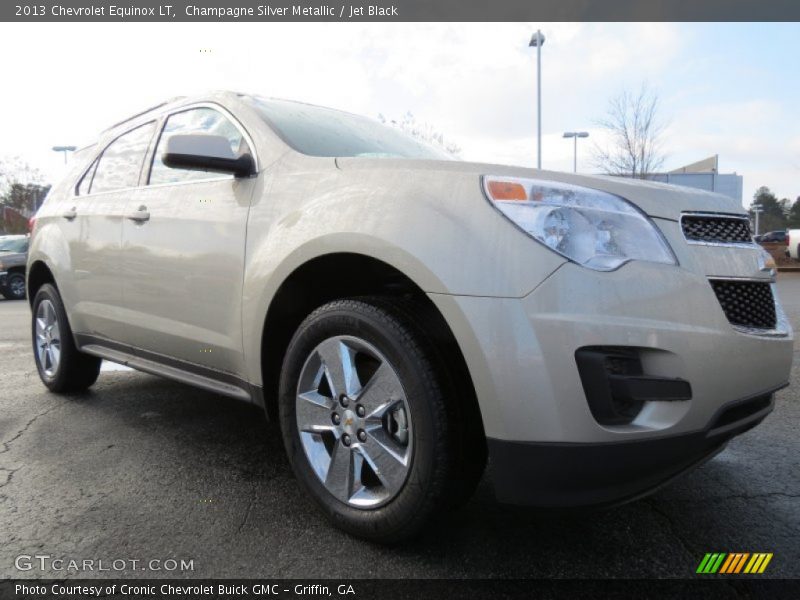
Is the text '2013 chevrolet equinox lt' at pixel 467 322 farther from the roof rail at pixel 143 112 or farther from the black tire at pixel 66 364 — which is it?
the black tire at pixel 66 364

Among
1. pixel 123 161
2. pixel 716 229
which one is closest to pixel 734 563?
pixel 716 229

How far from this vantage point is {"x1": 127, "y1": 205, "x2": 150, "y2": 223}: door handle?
123 inches

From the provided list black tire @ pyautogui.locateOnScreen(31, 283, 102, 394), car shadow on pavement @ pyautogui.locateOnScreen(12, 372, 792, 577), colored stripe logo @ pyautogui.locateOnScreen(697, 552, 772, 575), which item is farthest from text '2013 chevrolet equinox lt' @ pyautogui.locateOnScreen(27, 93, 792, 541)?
black tire @ pyautogui.locateOnScreen(31, 283, 102, 394)

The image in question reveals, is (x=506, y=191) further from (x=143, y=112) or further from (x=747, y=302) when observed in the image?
(x=143, y=112)

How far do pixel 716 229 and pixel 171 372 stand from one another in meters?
2.48

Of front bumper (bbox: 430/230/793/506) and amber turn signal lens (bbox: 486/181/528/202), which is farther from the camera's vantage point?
amber turn signal lens (bbox: 486/181/528/202)

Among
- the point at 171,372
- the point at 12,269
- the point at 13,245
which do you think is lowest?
the point at 12,269

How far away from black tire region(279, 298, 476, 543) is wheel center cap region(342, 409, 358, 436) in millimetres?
243

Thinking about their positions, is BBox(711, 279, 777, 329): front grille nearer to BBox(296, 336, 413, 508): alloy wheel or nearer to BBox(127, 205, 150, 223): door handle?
BBox(296, 336, 413, 508): alloy wheel

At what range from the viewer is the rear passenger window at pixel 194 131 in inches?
111

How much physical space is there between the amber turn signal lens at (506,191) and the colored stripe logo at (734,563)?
127 cm

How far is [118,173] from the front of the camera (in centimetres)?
372

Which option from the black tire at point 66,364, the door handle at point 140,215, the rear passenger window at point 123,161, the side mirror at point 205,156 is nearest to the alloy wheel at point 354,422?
the side mirror at point 205,156

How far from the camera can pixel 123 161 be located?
3.73 meters
